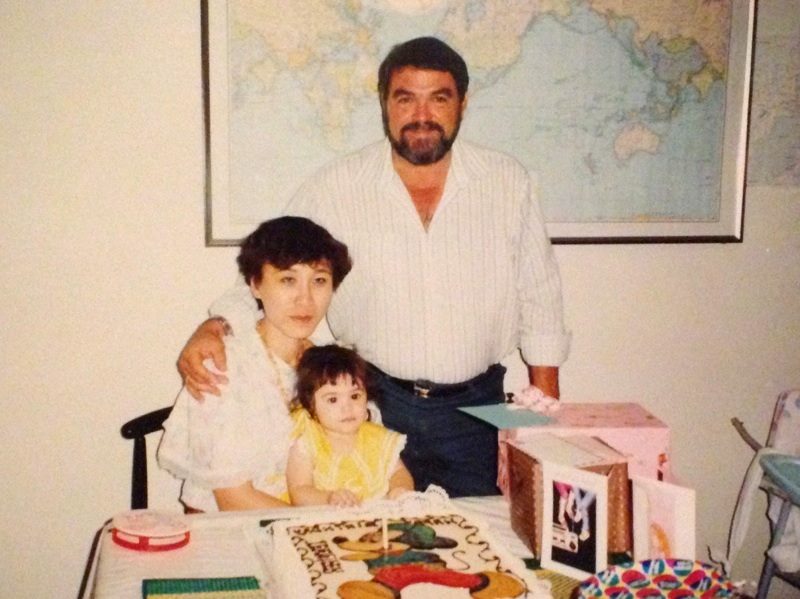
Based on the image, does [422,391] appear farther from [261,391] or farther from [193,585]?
[193,585]

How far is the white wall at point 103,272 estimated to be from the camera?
6.86ft

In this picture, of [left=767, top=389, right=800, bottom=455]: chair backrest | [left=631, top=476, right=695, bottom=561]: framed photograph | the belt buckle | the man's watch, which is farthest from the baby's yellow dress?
[left=767, top=389, right=800, bottom=455]: chair backrest

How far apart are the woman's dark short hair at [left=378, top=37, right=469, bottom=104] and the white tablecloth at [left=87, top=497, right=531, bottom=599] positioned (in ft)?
3.99

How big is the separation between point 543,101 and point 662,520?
4.95 feet

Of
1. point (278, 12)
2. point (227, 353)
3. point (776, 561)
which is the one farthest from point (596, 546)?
point (278, 12)

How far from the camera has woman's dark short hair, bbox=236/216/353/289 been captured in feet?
5.49

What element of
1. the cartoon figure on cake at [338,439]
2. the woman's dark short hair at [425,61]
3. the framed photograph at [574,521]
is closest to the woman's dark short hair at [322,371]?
the cartoon figure on cake at [338,439]

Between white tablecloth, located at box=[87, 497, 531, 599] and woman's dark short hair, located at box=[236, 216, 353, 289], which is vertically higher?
woman's dark short hair, located at box=[236, 216, 353, 289]

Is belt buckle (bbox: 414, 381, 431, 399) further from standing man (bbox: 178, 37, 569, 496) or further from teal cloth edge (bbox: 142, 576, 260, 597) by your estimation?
teal cloth edge (bbox: 142, 576, 260, 597)

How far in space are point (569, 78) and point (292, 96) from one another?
837 mm

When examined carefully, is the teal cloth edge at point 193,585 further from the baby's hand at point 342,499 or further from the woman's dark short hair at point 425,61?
the woman's dark short hair at point 425,61

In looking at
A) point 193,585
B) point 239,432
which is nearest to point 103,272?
point 239,432

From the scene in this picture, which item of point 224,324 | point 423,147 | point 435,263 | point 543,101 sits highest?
point 543,101

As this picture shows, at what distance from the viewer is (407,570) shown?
3.43 ft
